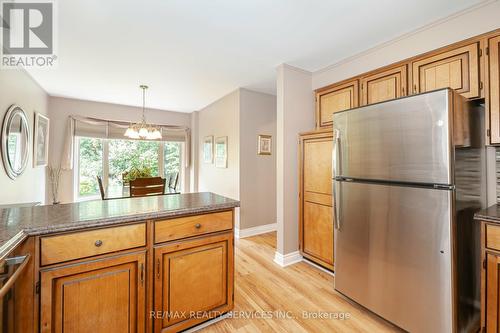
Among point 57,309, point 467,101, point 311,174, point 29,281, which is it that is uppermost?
point 467,101

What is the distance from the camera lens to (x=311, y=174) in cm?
272

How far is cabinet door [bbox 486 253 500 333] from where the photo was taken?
4.36ft

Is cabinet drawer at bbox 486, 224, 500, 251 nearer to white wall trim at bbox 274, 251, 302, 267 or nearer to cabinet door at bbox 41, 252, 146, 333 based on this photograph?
white wall trim at bbox 274, 251, 302, 267

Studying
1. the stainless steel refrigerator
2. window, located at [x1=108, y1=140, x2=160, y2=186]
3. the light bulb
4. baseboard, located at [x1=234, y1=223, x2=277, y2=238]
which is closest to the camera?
the stainless steel refrigerator

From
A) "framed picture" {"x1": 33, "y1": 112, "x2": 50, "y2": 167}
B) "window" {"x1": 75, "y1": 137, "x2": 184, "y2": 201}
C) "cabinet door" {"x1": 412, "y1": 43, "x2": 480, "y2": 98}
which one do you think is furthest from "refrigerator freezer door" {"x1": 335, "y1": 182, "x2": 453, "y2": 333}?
"framed picture" {"x1": 33, "y1": 112, "x2": 50, "y2": 167}

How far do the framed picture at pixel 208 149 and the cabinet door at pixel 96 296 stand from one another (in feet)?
11.4

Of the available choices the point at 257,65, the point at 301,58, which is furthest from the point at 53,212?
the point at 301,58

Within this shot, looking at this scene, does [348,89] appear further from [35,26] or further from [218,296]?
[35,26]

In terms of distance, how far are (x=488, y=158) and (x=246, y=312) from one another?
2.32 m

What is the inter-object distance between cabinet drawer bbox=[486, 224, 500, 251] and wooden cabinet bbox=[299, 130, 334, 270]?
1.24 m

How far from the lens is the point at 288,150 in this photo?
9.39 ft

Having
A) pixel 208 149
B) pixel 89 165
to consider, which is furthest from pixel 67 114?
pixel 208 149

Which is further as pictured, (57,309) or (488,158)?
(488,158)

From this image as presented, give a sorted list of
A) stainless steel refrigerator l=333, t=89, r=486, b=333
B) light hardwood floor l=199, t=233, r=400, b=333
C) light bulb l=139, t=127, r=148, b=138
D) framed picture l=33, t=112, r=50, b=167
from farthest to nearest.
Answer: framed picture l=33, t=112, r=50, b=167 → light bulb l=139, t=127, r=148, b=138 → light hardwood floor l=199, t=233, r=400, b=333 → stainless steel refrigerator l=333, t=89, r=486, b=333
